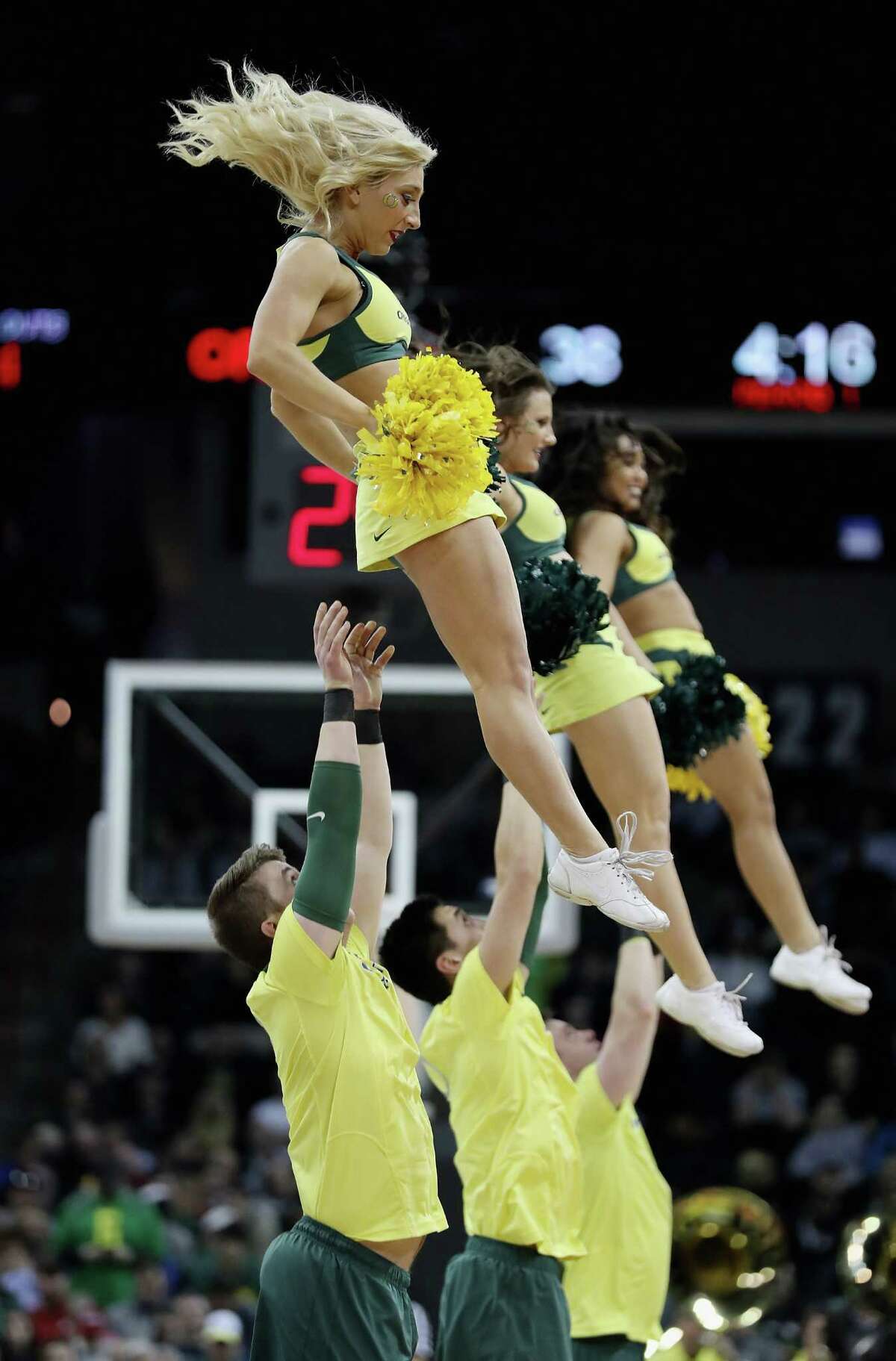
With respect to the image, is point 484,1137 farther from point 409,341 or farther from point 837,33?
point 837,33

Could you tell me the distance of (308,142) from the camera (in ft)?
13.9

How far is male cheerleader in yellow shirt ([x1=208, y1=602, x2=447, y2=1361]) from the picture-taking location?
4.29m

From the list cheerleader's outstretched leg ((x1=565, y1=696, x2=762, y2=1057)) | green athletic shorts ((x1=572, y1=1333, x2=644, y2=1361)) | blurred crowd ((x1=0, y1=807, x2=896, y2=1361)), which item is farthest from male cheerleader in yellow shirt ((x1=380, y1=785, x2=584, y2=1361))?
blurred crowd ((x1=0, y1=807, x2=896, y2=1361))

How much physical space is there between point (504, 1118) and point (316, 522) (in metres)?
3.11

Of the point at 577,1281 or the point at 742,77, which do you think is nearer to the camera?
the point at 577,1281

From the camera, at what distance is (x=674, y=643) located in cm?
552

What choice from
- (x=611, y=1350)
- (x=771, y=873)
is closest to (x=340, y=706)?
(x=771, y=873)

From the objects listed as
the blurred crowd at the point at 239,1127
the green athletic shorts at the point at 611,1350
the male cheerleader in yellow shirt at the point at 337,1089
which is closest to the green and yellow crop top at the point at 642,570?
the male cheerleader in yellow shirt at the point at 337,1089

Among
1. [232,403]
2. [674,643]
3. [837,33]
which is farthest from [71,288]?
[674,643]

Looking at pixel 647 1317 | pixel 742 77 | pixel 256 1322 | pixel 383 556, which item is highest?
pixel 742 77

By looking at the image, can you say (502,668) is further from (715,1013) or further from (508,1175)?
(508,1175)

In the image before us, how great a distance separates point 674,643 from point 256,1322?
2.07 meters

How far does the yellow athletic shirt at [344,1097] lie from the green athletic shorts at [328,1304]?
0.19 feet

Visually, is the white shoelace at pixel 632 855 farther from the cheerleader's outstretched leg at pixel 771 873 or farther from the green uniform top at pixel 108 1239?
the green uniform top at pixel 108 1239
